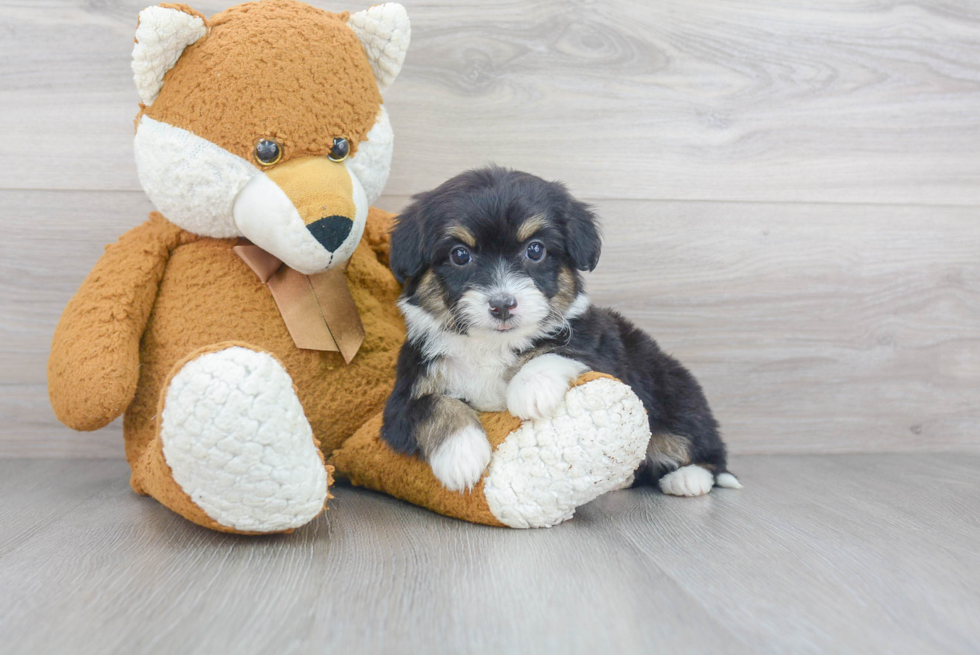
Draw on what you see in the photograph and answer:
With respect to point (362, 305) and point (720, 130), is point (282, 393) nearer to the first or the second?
point (362, 305)

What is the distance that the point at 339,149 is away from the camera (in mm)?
1924

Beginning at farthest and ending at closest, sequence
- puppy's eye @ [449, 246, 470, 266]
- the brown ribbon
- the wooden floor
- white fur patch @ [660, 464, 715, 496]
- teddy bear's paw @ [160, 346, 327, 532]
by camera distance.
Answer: white fur patch @ [660, 464, 715, 496]
the brown ribbon
puppy's eye @ [449, 246, 470, 266]
teddy bear's paw @ [160, 346, 327, 532]
the wooden floor

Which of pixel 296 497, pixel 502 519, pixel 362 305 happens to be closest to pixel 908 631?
pixel 502 519

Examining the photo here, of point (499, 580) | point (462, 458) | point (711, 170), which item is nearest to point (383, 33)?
point (462, 458)

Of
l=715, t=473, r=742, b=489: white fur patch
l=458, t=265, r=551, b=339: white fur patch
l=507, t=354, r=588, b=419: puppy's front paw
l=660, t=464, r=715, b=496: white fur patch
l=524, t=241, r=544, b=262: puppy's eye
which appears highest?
l=524, t=241, r=544, b=262: puppy's eye

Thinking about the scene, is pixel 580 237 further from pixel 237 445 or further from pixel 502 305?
pixel 237 445

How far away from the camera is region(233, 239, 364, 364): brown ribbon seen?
1999 millimetres

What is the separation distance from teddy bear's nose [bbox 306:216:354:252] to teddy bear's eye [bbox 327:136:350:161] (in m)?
0.18

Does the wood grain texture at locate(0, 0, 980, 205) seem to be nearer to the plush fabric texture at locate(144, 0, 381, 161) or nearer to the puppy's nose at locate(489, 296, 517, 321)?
the plush fabric texture at locate(144, 0, 381, 161)

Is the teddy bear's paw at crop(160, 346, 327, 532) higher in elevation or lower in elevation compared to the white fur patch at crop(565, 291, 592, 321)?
lower

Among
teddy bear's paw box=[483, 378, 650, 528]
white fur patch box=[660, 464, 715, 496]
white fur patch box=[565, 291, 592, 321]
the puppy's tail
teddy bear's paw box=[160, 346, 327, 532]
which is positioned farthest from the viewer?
the puppy's tail

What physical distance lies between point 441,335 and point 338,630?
0.81m

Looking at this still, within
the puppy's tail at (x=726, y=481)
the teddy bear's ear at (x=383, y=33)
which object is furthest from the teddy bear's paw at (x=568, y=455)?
the teddy bear's ear at (x=383, y=33)

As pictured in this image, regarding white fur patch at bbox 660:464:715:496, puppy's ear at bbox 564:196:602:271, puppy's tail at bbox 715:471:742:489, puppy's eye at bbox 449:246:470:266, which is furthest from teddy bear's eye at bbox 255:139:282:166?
puppy's tail at bbox 715:471:742:489
